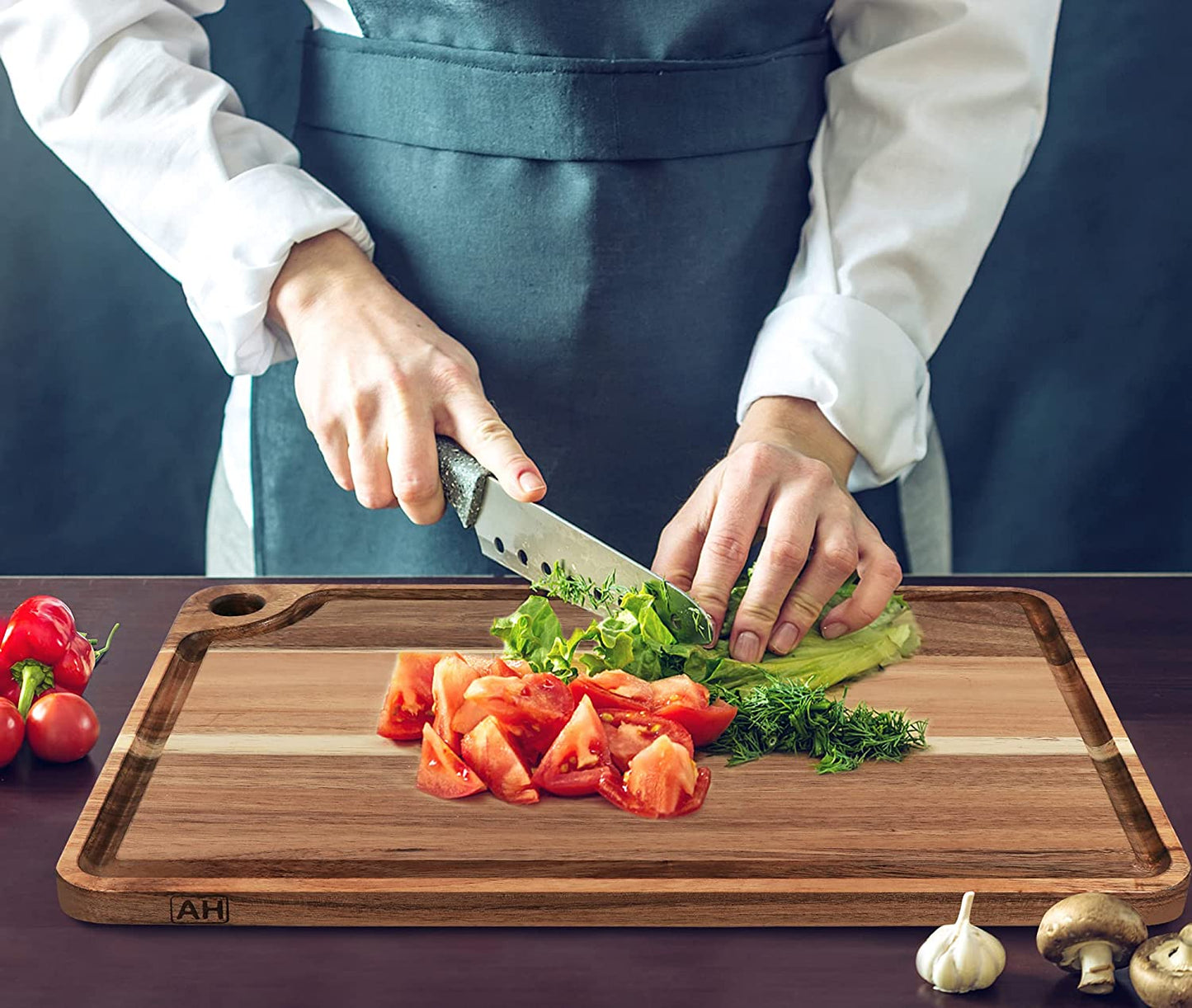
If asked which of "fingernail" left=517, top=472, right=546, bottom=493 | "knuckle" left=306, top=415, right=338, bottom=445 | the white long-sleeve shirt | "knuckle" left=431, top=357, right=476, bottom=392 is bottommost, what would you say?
"knuckle" left=306, top=415, right=338, bottom=445

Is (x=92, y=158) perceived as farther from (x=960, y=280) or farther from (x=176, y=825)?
(x=960, y=280)

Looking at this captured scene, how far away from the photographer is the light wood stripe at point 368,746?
1250 millimetres

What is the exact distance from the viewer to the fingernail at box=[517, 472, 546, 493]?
1.33 meters

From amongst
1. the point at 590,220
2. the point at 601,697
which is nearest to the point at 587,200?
the point at 590,220

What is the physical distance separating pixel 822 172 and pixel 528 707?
86 cm

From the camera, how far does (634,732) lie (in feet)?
3.98

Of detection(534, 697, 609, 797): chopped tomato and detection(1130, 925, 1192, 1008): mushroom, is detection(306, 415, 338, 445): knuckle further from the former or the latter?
detection(1130, 925, 1192, 1008): mushroom

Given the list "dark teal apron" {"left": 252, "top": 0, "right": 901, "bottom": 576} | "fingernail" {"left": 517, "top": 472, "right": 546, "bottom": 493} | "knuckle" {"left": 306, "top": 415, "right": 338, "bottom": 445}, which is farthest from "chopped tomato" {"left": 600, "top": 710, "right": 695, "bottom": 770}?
"dark teal apron" {"left": 252, "top": 0, "right": 901, "bottom": 576}

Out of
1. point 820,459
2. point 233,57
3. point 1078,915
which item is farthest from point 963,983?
point 233,57

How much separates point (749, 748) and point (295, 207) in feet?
2.46

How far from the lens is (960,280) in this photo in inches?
67.1

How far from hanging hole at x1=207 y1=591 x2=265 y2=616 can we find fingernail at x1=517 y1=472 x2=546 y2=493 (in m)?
0.36

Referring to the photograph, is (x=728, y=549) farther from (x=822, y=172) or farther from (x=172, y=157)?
(x=172, y=157)

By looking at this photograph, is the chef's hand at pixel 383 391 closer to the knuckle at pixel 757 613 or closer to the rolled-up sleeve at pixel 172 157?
the rolled-up sleeve at pixel 172 157
